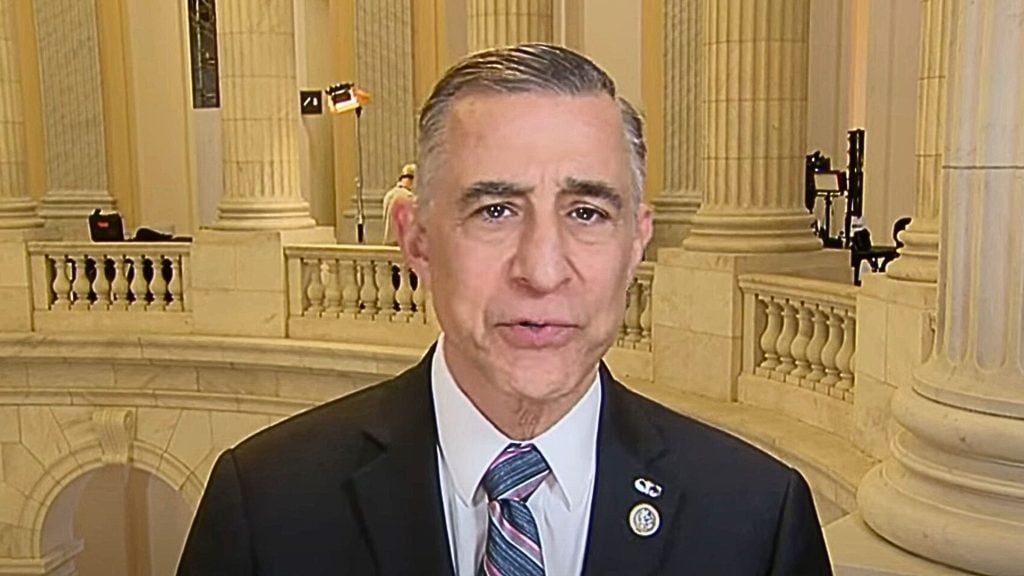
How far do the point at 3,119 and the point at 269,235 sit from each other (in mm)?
2999

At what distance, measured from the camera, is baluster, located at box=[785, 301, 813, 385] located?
6895mm

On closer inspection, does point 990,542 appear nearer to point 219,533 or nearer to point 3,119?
point 219,533

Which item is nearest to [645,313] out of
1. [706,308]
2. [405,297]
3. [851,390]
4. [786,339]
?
[706,308]

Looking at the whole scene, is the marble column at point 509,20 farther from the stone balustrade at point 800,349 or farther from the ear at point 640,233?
the ear at point 640,233

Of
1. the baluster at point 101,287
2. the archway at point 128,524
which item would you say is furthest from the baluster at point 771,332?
the archway at point 128,524

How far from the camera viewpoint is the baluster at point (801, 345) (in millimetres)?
6895

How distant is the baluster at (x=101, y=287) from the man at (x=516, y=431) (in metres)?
9.29

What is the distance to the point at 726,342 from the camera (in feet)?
24.3

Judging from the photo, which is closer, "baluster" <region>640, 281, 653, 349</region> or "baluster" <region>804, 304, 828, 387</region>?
"baluster" <region>804, 304, 828, 387</region>

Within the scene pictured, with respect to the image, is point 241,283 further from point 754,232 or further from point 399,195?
point 399,195

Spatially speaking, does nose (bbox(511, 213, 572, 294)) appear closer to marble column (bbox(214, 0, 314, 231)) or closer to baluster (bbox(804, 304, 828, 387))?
baluster (bbox(804, 304, 828, 387))

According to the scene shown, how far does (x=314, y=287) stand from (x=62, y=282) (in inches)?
93.4

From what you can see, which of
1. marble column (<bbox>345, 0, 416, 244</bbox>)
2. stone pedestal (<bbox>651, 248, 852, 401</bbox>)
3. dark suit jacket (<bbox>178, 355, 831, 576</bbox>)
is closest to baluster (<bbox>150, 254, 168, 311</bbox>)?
marble column (<bbox>345, 0, 416, 244</bbox>)

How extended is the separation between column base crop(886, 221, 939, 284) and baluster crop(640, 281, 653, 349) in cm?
251
